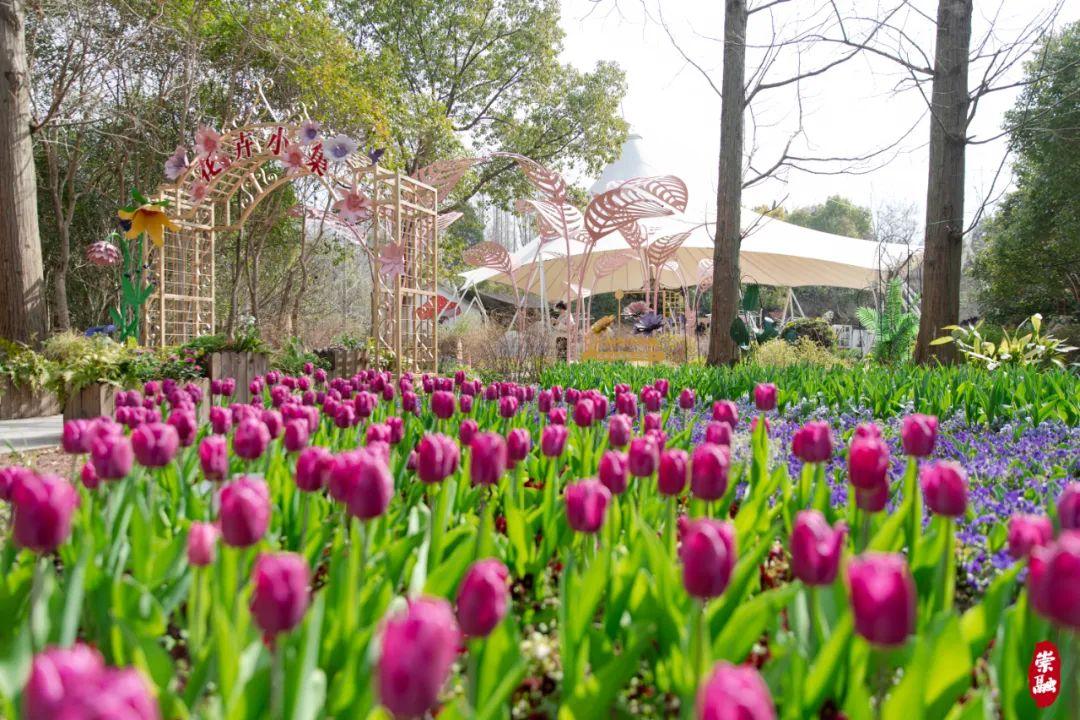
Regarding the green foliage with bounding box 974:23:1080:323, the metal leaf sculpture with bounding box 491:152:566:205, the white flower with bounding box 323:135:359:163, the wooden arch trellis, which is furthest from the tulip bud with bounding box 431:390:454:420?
the green foliage with bounding box 974:23:1080:323

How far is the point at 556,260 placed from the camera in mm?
19797

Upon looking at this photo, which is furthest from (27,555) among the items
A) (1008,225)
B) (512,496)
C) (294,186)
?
(1008,225)

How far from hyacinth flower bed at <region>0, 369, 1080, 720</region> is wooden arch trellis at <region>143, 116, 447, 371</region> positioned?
6.88 metres

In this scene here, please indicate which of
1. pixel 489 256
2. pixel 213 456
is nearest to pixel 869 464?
pixel 213 456

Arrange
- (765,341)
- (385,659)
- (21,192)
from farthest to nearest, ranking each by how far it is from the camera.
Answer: (765,341), (21,192), (385,659)

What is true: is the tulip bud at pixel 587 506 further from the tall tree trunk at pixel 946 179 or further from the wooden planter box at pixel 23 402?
the wooden planter box at pixel 23 402

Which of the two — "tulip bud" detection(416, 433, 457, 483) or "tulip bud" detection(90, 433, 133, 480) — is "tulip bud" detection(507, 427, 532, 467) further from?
"tulip bud" detection(90, 433, 133, 480)

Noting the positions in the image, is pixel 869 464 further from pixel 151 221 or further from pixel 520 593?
pixel 151 221

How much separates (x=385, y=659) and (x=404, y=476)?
1.66 meters

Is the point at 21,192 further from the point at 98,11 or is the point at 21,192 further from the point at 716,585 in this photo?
the point at 716,585

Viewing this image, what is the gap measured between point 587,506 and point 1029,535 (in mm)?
651

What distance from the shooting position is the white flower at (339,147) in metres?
8.70

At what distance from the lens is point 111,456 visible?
1.46m

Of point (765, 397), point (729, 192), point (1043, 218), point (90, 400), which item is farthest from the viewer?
point (1043, 218)
